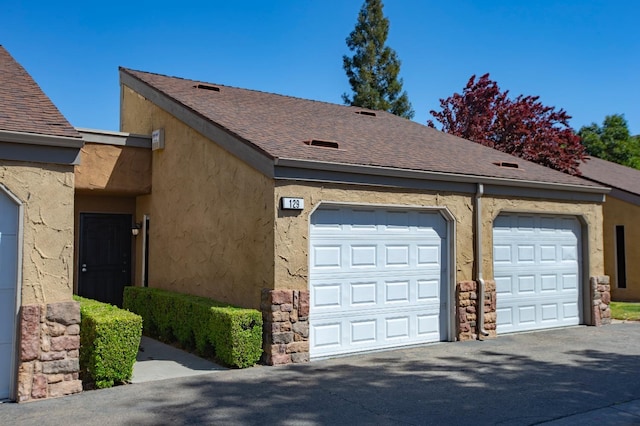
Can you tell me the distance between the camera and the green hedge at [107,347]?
279 inches

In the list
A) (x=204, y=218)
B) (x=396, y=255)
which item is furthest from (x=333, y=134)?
(x=204, y=218)

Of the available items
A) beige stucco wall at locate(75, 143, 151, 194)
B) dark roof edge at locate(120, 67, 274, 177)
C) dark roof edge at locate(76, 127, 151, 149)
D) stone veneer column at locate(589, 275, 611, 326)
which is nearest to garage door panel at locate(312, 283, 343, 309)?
dark roof edge at locate(120, 67, 274, 177)

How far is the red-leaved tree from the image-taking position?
67.2 feet

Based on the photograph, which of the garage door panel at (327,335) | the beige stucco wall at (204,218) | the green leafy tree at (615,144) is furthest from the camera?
the green leafy tree at (615,144)

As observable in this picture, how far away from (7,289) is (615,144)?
129 feet

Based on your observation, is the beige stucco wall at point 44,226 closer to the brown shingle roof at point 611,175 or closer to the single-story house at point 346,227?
the single-story house at point 346,227

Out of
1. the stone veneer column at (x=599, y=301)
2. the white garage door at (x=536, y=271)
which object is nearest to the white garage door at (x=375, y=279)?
the white garage door at (x=536, y=271)

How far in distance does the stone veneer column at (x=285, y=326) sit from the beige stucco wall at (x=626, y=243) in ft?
42.8

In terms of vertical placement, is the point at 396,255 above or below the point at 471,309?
above

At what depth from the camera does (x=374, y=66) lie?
32.8 meters

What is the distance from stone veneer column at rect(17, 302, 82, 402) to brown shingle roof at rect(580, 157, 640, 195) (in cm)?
1640

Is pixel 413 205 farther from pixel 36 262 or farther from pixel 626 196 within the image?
pixel 626 196

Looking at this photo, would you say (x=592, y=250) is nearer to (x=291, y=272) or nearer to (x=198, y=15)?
(x=291, y=272)

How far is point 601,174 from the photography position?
2003 cm
